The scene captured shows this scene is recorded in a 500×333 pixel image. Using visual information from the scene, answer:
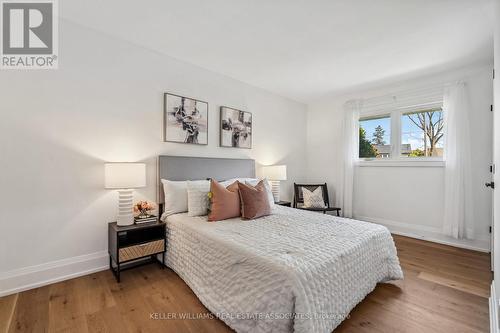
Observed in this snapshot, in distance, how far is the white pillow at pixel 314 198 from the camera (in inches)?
152

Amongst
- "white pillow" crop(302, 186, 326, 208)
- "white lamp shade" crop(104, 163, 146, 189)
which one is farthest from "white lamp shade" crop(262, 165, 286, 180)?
"white lamp shade" crop(104, 163, 146, 189)

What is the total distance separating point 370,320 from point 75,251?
8.71ft

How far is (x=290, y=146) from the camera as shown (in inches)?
174

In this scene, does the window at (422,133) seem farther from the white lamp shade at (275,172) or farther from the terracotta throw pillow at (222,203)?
the terracotta throw pillow at (222,203)

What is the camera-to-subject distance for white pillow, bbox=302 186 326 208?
3858mm

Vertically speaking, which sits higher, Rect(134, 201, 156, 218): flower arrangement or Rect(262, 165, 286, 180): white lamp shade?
Rect(262, 165, 286, 180): white lamp shade

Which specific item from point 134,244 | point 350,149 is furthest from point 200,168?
point 350,149

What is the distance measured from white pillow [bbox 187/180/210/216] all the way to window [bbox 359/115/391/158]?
120 inches

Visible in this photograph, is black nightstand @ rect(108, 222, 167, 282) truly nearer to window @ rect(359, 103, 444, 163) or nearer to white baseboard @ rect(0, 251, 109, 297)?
white baseboard @ rect(0, 251, 109, 297)

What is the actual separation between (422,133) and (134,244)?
4.23 meters

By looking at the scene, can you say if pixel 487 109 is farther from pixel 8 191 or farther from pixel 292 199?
pixel 8 191

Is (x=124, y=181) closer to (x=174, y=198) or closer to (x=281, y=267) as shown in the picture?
(x=174, y=198)

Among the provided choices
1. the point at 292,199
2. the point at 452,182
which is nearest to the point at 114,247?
the point at 292,199

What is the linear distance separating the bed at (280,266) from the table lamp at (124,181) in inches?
16.4
